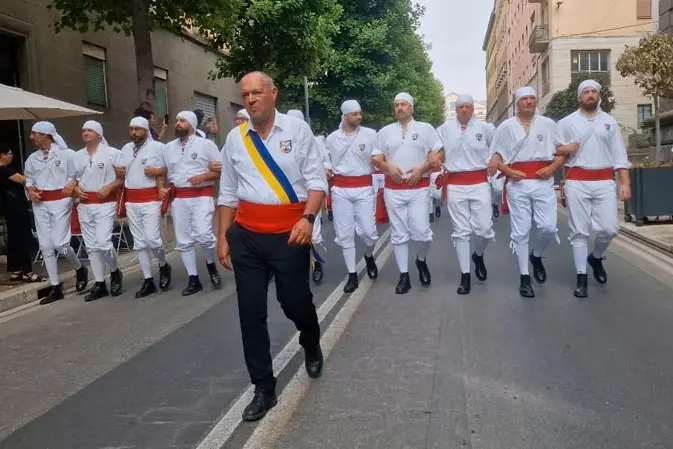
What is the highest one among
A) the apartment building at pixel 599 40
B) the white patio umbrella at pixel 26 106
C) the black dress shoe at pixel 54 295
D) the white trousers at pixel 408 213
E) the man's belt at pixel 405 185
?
the apartment building at pixel 599 40

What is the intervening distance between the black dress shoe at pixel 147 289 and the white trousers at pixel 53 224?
98cm

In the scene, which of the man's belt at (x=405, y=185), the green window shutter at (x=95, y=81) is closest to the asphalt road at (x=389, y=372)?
the man's belt at (x=405, y=185)

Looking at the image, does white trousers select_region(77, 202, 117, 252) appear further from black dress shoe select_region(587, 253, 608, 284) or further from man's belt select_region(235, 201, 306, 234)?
black dress shoe select_region(587, 253, 608, 284)

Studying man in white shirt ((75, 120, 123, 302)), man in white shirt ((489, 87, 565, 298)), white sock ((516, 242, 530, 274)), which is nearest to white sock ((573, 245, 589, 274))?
man in white shirt ((489, 87, 565, 298))

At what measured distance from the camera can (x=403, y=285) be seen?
7938mm

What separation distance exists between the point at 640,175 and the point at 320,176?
11.0 m

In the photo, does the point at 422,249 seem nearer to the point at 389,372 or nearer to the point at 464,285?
the point at 464,285

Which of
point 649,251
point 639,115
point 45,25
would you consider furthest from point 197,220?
point 639,115

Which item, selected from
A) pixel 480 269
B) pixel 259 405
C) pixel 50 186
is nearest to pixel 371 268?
Answer: pixel 480 269

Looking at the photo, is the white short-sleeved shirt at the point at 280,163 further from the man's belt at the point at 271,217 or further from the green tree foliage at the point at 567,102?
the green tree foliage at the point at 567,102

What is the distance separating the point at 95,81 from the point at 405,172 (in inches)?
473

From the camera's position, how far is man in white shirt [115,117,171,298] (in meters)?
8.35

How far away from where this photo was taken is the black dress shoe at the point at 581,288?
7.37 m

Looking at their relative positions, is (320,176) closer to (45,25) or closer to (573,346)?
(573,346)
